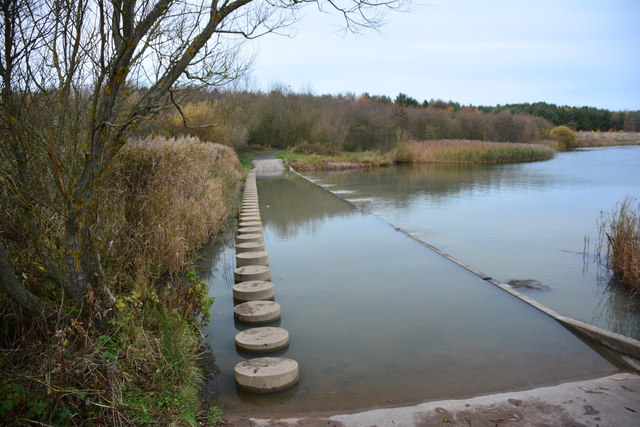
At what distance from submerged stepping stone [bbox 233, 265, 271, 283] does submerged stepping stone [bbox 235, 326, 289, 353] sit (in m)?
1.21

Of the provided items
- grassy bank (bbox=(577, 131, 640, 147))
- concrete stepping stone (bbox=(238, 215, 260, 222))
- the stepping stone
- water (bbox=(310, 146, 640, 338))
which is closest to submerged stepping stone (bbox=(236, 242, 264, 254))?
concrete stepping stone (bbox=(238, 215, 260, 222))

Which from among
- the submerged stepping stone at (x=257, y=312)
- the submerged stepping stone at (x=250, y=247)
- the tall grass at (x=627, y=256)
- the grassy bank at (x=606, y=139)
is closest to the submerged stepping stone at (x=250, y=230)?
the submerged stepping stone at (x=250, y=247)

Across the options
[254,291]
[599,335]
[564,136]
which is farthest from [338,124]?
[599,335]

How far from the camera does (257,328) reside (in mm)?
3625

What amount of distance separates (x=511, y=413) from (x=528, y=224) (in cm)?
633

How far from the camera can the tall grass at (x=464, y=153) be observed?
26.5 meters

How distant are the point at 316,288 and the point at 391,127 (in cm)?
3191

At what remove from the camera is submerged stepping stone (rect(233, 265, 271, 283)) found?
4762mm

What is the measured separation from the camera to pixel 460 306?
425 centimetres

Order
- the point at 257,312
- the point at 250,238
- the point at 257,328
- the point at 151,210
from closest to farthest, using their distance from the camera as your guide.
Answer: the point at 257,328 < the point at 257,312 < the point at 151,210 < the point at 250,238

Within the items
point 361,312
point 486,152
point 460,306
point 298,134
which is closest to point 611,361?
point 460,306

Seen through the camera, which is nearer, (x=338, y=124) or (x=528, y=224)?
(x=528, y=224)

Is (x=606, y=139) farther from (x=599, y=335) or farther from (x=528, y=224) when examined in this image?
(x=599, y=335)

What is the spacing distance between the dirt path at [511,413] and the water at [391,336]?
0.15m
